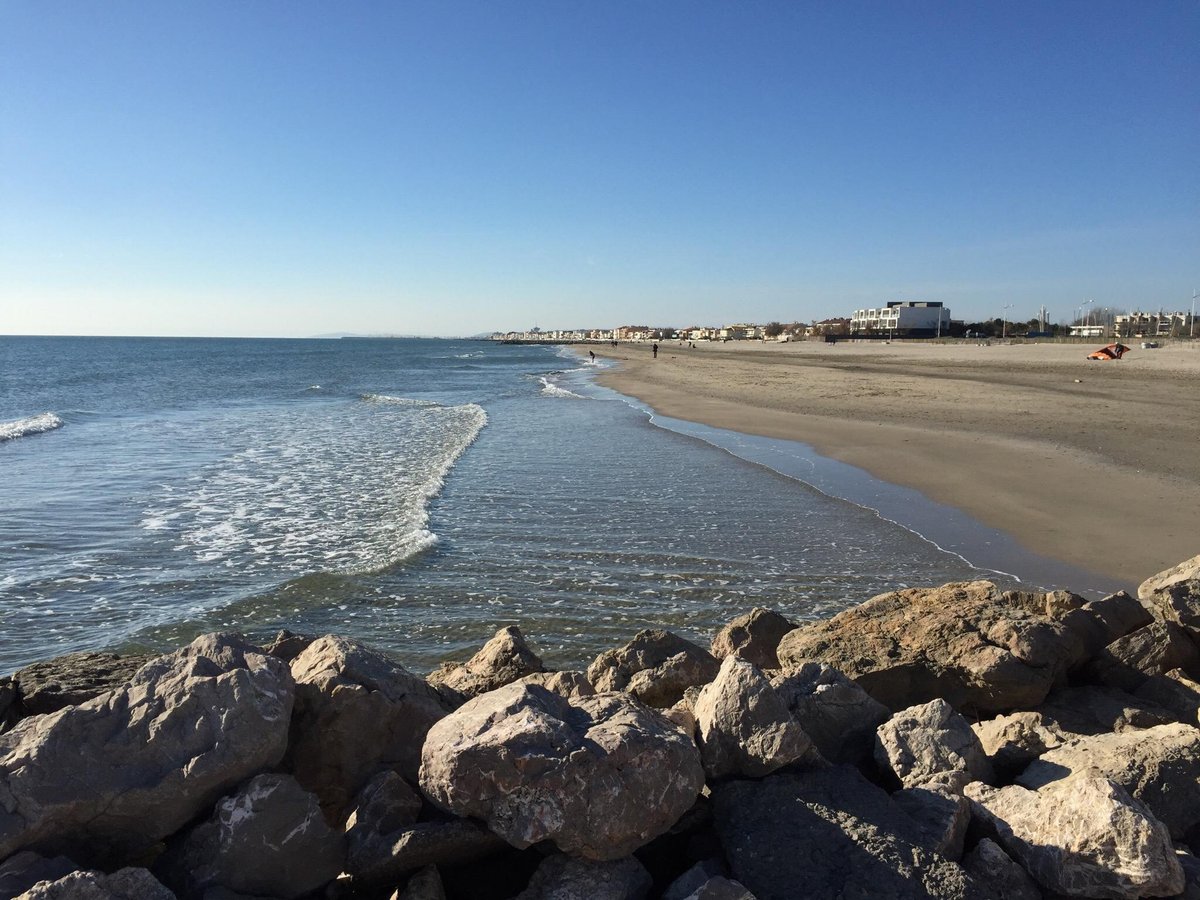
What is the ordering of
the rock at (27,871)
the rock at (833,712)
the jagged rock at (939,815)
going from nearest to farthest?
the rock at (27,871)
the jagged rock at (939,815)
the rock at (833,712)

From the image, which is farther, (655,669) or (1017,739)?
(655,669)

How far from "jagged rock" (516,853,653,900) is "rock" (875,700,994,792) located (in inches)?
57.1

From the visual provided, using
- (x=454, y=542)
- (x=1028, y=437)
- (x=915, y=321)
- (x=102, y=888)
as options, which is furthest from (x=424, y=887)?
(x=915, y=321)

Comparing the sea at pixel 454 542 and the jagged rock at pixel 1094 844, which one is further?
the sea at pixel 454 542

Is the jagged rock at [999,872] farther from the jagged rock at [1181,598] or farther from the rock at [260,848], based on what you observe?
the jagged rock at [1181,598]

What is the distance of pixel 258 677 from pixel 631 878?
1.82 meters

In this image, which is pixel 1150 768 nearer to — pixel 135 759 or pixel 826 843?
pixel 826 843

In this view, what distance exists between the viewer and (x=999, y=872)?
3225 millimetres

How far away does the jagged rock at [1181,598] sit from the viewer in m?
5.23

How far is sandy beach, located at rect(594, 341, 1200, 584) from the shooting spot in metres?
10.9

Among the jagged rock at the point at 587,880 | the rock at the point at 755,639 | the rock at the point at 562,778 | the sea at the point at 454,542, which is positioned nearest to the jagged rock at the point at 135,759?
the rock at the point at 562,778

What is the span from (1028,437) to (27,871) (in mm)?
19944

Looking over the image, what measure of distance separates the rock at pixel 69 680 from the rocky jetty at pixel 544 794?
19 mm

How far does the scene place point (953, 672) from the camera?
495 centimetres
